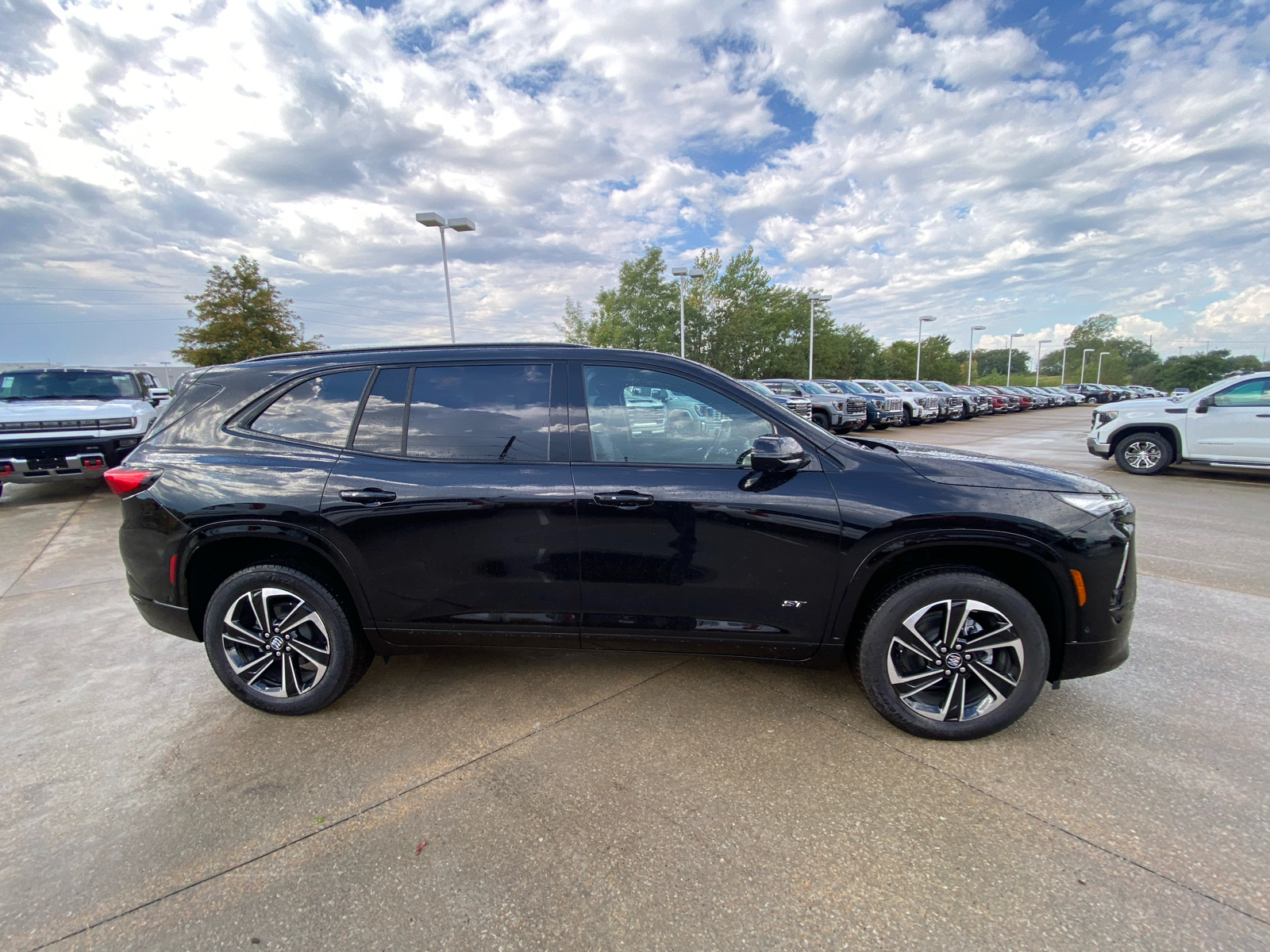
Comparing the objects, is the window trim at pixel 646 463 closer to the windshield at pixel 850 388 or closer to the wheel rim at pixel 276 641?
the wheel rim at pixel 276 641

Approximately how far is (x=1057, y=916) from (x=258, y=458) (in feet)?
11.3

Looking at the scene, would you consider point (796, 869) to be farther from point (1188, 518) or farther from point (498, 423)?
point (1188, 518)

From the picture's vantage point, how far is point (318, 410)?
275cm

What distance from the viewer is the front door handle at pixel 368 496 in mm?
2570

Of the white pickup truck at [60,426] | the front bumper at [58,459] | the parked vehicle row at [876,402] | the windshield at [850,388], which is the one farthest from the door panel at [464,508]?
the windshield at [850,388]

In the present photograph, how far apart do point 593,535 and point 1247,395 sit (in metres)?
10.8

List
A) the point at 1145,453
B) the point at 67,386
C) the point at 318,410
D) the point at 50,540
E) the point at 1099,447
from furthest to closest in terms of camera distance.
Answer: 1. the point at 1099,447
2. the point at 1145,453
3. the point at 67,386
4. the point at 50,540
5. the point at 318,410

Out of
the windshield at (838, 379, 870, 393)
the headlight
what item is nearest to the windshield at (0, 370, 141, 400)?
the headlight

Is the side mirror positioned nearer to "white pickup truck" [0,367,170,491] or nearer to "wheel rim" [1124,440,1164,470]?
"white pickup truck" [0,367,170,491]

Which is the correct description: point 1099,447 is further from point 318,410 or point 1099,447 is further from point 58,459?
point 58,459

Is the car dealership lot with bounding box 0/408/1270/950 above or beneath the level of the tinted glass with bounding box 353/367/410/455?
beneath

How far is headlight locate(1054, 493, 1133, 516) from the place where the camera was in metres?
2.42

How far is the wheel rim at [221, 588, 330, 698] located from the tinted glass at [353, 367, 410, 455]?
0.80 meters

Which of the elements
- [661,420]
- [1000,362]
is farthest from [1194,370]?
[661,420]
